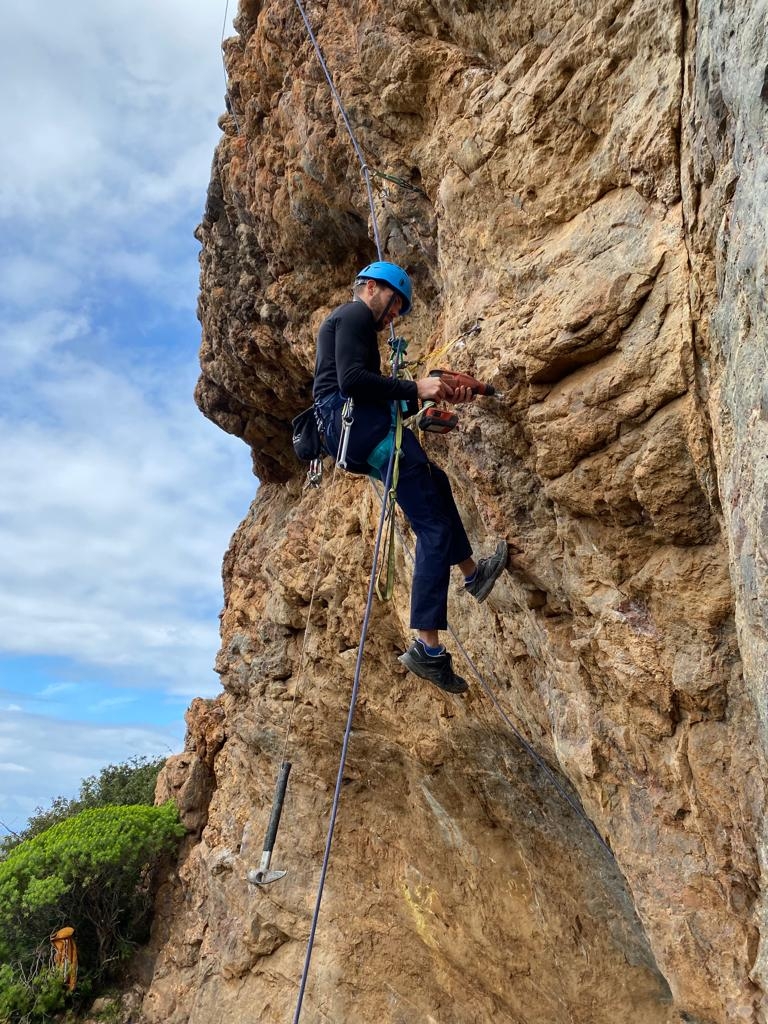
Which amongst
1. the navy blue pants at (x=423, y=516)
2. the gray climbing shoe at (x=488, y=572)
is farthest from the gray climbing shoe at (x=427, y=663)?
the gray climbing shoe at (x=488, y=572)

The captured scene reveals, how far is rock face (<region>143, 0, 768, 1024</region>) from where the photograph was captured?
10.8ft

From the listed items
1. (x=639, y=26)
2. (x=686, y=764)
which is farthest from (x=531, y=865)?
(x=639, y=26)

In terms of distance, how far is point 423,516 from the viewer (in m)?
4.62

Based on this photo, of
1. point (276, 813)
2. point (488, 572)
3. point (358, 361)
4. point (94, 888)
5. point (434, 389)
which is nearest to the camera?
point (434, 389)

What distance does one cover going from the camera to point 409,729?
6797 mm

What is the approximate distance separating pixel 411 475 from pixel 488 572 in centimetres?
75

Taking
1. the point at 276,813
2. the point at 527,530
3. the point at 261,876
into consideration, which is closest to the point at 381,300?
the point at 527,530

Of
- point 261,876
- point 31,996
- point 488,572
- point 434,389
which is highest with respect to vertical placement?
point 434,389

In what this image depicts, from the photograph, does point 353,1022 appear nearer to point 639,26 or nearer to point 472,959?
point 472,959

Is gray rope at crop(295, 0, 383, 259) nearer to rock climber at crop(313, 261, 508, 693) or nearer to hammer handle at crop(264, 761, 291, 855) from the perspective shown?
rock climber at crop(313, 261, 508, 693)

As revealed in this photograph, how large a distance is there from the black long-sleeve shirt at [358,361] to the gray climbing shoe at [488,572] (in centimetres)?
107

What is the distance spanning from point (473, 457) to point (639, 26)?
2.34 m

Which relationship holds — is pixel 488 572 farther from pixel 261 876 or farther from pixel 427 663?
pixel 261 876

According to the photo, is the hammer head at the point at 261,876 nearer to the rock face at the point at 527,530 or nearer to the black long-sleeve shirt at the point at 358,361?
the rock face at the point at 527,530
